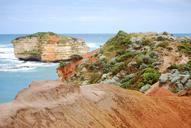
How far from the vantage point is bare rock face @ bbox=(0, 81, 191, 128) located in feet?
32.4

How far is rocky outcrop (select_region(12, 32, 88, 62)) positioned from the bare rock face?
2712 inches

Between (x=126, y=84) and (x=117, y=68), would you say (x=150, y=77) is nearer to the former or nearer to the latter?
(x=126, y=84)

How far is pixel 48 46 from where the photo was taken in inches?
3327

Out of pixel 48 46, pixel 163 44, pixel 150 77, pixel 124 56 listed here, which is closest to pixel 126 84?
pixel 150 77

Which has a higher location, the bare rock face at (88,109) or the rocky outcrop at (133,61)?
the bare rock face at (88,109)

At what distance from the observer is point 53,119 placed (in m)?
10.4

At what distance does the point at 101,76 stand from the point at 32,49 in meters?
59.5

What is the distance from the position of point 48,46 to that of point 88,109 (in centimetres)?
7346

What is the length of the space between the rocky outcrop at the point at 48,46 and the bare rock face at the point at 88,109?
68.9m

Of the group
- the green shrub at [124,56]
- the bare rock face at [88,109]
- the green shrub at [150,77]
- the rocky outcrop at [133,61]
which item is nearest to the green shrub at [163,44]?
the rocky outcrop at [133,61]

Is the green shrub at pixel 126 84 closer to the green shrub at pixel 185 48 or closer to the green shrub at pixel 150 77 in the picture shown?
the green shrub at pixel 150 77

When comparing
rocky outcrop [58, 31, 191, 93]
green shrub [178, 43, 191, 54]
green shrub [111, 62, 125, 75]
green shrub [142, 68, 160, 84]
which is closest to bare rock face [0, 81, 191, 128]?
green shrub [142, 68, 160, 84]

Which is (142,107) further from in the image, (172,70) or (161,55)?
(161,55)

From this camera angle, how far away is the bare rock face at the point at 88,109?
32.4ft
